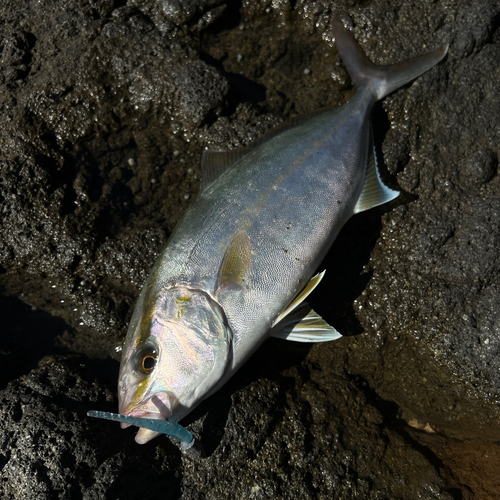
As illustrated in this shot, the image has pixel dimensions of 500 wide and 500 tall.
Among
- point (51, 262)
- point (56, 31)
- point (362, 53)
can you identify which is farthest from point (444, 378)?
point (56, 31)

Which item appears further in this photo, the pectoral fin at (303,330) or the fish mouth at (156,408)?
the pectoral fin at (303,330)

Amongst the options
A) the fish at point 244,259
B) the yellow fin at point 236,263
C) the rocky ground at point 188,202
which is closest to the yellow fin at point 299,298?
the fish at point 244,259

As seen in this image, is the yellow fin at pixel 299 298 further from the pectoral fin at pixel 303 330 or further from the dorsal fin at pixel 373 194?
the dorsal fin at pixel 373 194

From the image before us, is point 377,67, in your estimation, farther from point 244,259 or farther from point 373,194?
point 244,259

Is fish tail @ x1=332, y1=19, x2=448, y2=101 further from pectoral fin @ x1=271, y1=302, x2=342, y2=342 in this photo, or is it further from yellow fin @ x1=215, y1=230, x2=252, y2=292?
pectoral fin @ x1=271, y1=302, x2=342, y2=342

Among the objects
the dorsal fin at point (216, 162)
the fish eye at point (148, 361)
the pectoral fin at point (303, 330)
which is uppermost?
the dorsal fin at point (216, 162)

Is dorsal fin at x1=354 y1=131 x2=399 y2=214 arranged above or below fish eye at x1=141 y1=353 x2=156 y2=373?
below

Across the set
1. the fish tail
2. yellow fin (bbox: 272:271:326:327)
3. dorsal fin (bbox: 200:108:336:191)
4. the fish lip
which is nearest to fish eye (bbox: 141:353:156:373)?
the fish lip

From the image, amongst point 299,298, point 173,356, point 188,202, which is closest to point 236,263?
point 299,298
